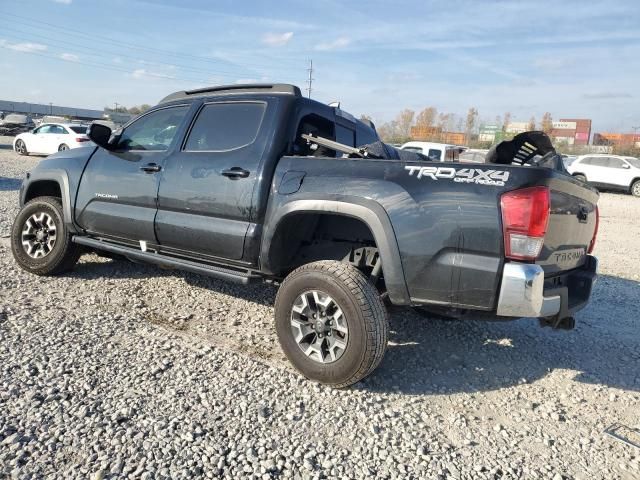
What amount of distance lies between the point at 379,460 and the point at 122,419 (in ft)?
4.57

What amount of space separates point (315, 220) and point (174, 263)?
1272 millimetres

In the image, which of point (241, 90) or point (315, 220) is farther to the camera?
point (241, 90)

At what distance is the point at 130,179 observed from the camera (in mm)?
4312

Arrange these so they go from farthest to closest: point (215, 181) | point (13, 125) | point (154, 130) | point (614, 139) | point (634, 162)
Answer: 1. point (614, 139)
2. point (13, 125)
3. point (634, 162)
4. point (154, 130)
5. point (215, 181)

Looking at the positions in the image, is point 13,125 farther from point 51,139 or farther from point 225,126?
point 225,126

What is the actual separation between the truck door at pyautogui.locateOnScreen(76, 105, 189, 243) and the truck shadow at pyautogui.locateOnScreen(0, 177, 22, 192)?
299 inches

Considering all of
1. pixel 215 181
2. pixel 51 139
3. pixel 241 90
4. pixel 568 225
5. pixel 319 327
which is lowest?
pixel 319 327

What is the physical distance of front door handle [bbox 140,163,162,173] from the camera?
412cm

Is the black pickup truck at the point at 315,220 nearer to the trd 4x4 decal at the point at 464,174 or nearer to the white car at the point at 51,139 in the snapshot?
the trd 4x4 decal at the point at 464,174

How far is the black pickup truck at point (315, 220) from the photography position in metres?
2.75

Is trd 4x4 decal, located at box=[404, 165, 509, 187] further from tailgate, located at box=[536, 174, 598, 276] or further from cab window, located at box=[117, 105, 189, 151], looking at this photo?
cab window, located at box=[117, 105, 189, 151]

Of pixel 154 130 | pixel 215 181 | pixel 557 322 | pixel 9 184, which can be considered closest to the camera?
pixel 557 322

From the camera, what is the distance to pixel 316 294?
318cm

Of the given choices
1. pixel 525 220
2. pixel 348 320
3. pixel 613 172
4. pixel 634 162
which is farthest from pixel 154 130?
pixel 634 162
